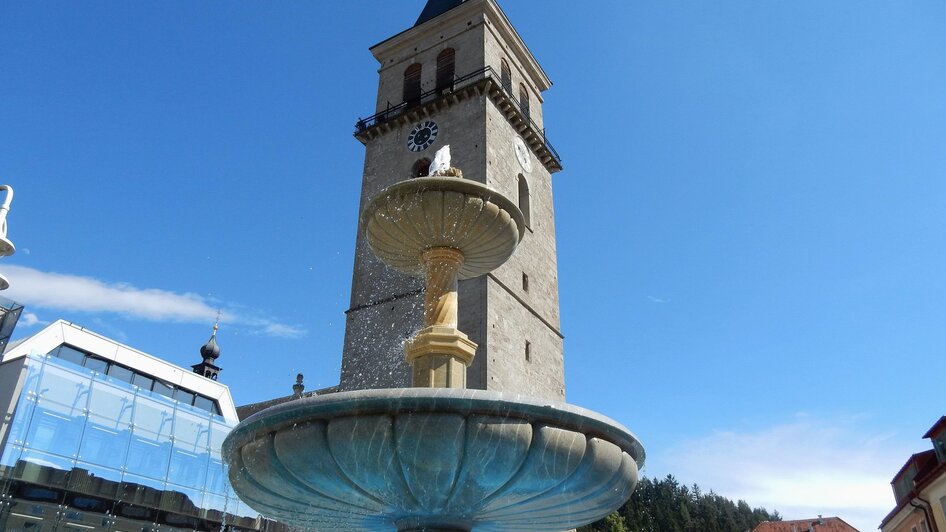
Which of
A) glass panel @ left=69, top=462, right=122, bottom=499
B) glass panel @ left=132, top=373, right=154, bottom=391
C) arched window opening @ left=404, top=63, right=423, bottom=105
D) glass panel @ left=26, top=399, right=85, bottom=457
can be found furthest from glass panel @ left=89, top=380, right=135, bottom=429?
arched window opening @ left=404, top=63, right=423, bottom=105

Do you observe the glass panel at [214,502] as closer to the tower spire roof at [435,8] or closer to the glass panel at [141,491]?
the glass panel at [141,491]

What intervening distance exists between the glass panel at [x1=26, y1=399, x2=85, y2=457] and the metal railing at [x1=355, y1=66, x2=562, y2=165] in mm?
13763

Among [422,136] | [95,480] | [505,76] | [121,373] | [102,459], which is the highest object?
[505,76]

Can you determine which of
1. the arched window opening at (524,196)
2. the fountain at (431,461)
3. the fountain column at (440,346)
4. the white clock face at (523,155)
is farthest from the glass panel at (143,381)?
the fountain at (431,461)

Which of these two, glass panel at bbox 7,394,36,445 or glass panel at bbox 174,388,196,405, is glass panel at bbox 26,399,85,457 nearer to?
glass panel at bbox 7,394,36,445

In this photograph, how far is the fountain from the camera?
5.45m

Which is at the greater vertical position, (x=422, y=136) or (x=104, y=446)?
(x=422, y=136)

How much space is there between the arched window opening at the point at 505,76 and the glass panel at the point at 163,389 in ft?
55.2

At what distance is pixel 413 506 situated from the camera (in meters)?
6.34

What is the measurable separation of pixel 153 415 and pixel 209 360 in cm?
2021

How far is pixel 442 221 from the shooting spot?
8.67 meters

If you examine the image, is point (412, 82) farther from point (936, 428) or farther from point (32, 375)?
point (936, 428)

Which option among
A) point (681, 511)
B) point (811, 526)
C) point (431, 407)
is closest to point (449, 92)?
point (431, 407)

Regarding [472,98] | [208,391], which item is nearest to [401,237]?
[472,98]
